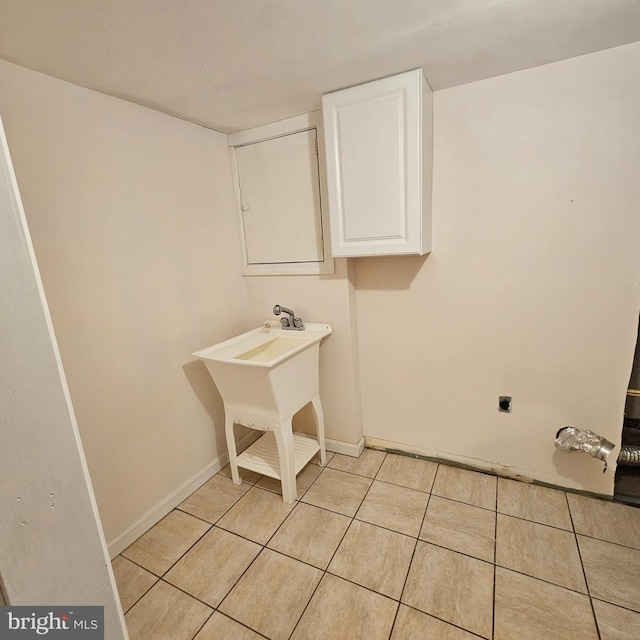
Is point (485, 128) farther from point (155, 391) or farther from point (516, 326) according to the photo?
point (155, 391)

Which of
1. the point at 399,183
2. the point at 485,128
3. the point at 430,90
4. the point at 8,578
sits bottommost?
the point at 8,578

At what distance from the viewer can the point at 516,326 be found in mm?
1679

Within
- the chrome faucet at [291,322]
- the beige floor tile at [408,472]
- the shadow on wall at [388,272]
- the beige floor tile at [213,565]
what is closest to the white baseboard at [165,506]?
the beige floor tile at [213,565]

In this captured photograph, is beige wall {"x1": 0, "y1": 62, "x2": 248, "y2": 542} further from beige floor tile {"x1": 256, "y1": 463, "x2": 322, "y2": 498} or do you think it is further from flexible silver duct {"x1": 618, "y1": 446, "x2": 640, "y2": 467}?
flexible silver duct {"x1": 618, "y1": 446, "x2": 640, "y2": 467}

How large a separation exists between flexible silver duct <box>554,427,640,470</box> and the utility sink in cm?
123

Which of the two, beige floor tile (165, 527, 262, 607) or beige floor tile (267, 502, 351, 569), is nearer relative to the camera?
beige floor tile (165, 527, 262, 607)

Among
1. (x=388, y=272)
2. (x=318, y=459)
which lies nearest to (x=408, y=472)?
(x=318, y=459)

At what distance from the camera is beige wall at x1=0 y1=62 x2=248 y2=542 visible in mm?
1278

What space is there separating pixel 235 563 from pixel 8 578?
1.12 m

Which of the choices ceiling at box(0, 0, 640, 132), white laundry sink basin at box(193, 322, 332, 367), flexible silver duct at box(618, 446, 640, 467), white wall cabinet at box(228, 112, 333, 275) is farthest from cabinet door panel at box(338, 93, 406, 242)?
flexible silver duct at box(618, 446, 640, 467)

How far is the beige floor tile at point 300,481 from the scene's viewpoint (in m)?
1.88

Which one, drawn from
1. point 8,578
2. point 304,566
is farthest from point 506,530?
point 8,578

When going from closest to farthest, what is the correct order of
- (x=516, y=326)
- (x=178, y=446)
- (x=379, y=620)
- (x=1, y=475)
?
(x=1, y=475) < (x=379, y=620) < (x=516, y=326) < (x=178, y=446)

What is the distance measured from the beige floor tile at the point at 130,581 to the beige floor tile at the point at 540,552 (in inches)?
56.7
